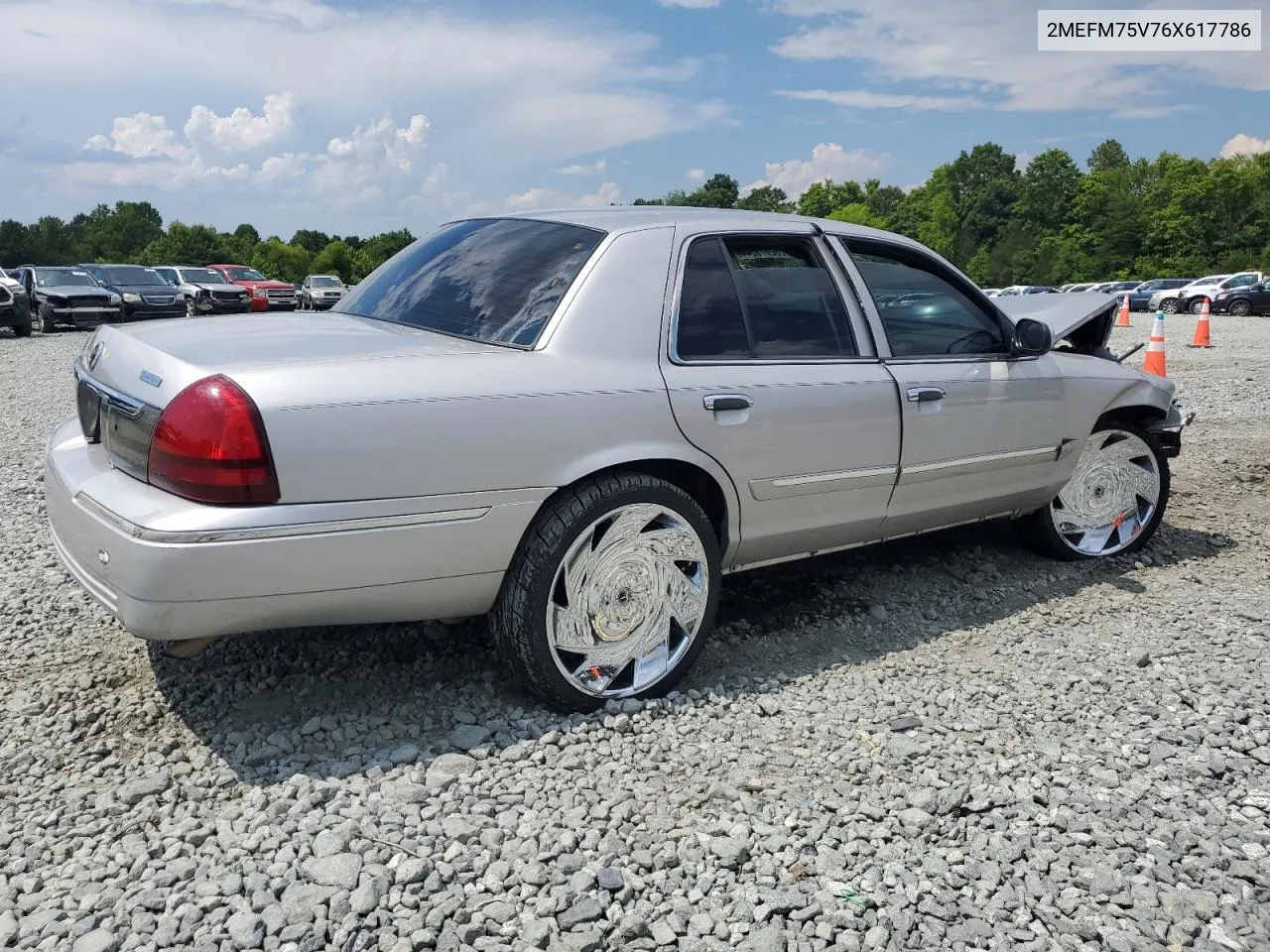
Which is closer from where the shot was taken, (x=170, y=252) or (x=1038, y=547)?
(x=1038, y=547)

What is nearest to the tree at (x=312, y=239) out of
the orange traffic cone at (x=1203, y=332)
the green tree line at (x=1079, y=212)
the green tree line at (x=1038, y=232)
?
the green tree line at (x=1038, y=232)

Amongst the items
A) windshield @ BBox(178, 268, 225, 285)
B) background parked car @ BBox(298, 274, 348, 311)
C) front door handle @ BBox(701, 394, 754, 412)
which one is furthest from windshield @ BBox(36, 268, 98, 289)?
front door handle @ BBox(701, 394, 754, 412)

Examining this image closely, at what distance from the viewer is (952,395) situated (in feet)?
12.9

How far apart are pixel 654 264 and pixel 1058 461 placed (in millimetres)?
2278

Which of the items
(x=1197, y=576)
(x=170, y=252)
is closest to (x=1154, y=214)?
(x=170, y=252)

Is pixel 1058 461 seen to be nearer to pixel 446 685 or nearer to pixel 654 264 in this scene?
pixel 654 264

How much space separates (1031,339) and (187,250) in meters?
76.3

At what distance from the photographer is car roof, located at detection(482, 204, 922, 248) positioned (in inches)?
136

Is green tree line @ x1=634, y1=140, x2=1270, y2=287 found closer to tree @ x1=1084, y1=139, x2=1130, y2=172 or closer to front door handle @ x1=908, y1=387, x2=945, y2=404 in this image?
tree @ x1=1084, y1=139, x2=1130, y2=172

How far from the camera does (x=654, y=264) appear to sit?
329 centimetres

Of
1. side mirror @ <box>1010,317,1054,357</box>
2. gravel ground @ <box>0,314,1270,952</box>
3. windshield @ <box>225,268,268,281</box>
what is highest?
windshield @ <box>225,268,268,281</box>

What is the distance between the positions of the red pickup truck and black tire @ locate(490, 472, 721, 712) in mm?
26790

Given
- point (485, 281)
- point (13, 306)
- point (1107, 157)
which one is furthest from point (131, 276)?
point (1107, 157)

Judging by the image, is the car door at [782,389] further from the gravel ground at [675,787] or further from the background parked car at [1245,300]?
the background parked car at [1245,300]
